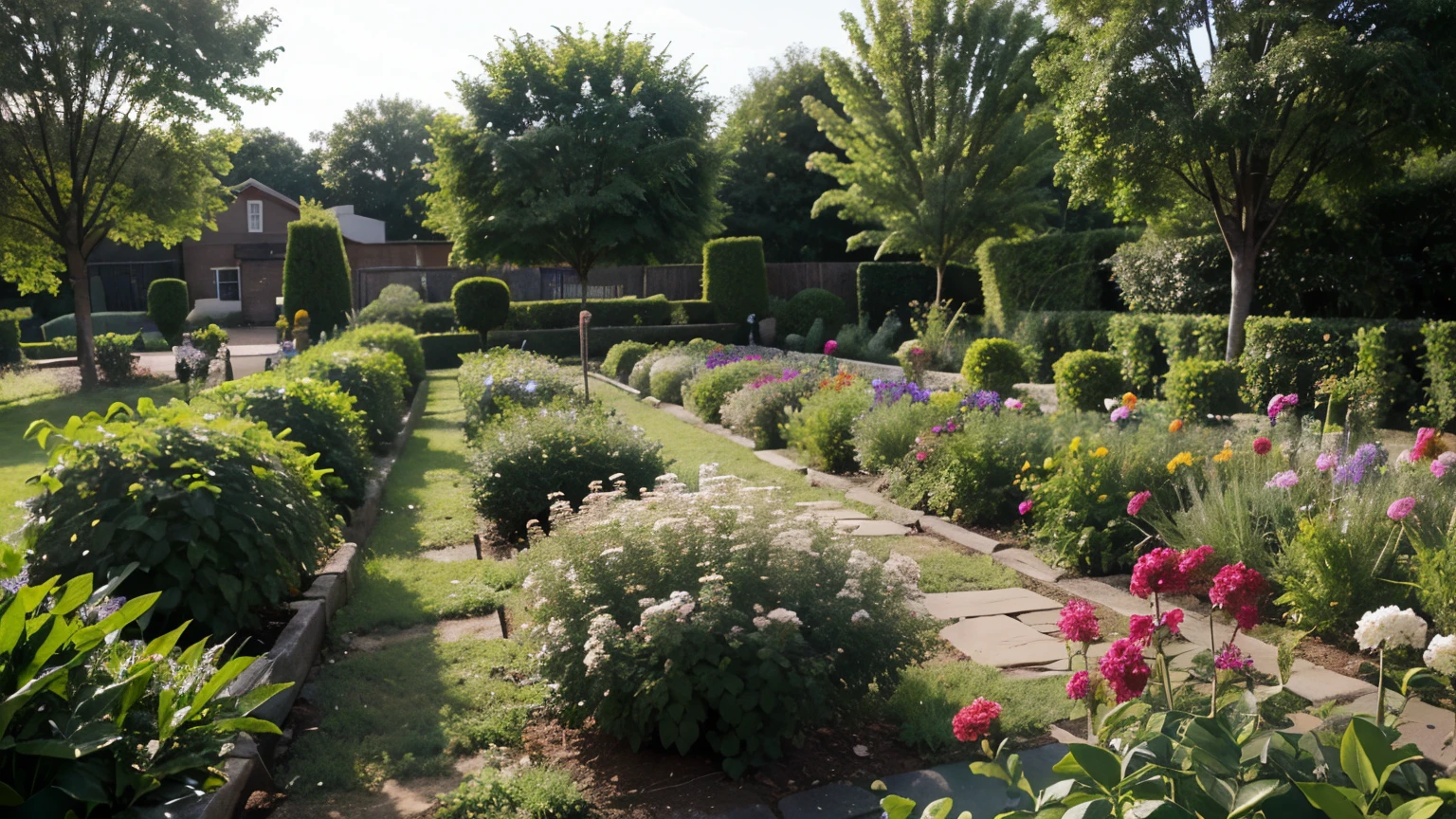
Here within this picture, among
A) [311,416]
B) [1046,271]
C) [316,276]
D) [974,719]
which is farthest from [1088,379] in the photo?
[316,276]

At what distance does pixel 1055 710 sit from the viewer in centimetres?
336

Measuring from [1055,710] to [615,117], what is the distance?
19380 millimetres

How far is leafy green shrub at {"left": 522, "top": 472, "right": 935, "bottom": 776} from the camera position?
114 inches

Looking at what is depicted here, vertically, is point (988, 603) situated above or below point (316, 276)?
below

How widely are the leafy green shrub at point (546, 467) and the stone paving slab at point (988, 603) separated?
2136mm

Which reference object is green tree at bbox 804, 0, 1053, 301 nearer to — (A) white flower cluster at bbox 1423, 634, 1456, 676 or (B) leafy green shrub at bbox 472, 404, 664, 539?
(B) leafy green shrub at bbox 472, 404, 664, 539

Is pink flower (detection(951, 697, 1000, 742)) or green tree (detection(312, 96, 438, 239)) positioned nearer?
pink flower (detection(951, 697, 1000, 742))

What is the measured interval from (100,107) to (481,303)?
7829 millimetres

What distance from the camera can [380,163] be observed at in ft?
164

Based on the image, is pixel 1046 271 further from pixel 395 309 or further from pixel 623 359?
pixel 395 309

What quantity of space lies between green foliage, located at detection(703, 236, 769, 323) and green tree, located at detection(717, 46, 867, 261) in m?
9.45

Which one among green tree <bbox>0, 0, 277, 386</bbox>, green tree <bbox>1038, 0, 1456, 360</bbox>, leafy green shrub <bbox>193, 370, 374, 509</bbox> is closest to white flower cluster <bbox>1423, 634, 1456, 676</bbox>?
leafy green shrub <bbox>193, 370, 374, 509</bbox>

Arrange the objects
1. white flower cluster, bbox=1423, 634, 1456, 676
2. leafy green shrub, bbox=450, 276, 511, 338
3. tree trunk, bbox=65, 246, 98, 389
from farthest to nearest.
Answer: leafy green shrub, bbox=450, 276, 511, 338
tree trunk, bbox=65, 246, 98, 389
white flower cluster, bbox=1423, 634, 1456, 676

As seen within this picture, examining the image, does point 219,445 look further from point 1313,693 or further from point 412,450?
point 412,450
